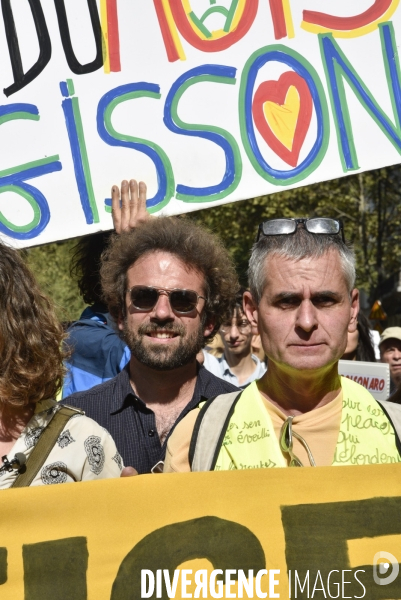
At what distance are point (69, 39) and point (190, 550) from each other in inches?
76.2

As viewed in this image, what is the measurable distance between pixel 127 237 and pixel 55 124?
0.49 meters

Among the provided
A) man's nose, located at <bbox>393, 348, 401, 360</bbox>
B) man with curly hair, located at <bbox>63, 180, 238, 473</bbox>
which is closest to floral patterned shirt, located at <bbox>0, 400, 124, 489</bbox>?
man with curly hair, located at <bbox>63, 180, 238, 473</bbox>

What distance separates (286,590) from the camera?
197cm

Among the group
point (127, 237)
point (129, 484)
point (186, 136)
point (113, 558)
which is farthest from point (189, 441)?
point (186, 136)

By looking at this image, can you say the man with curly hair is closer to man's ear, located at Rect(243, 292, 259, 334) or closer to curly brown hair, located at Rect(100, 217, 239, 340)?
curly brown hair, located at Rect(100, 217, 239, 340)

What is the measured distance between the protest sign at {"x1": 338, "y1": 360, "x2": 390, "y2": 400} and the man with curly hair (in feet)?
6.97

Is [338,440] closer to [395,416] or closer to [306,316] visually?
[395,416]

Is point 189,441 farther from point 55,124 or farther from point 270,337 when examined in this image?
point 55,124

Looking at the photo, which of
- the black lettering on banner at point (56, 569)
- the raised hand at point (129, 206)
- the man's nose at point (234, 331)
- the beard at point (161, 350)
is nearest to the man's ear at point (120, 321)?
the beard at point (161, 350)

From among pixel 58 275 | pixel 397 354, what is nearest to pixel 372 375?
pixel 397 354

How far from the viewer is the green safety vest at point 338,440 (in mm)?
2104

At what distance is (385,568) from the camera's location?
1.97 metres

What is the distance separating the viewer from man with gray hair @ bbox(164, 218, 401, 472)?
2.12 metres

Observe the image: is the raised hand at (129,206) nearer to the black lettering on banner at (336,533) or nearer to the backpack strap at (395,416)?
the backpack strap at (395,416)
